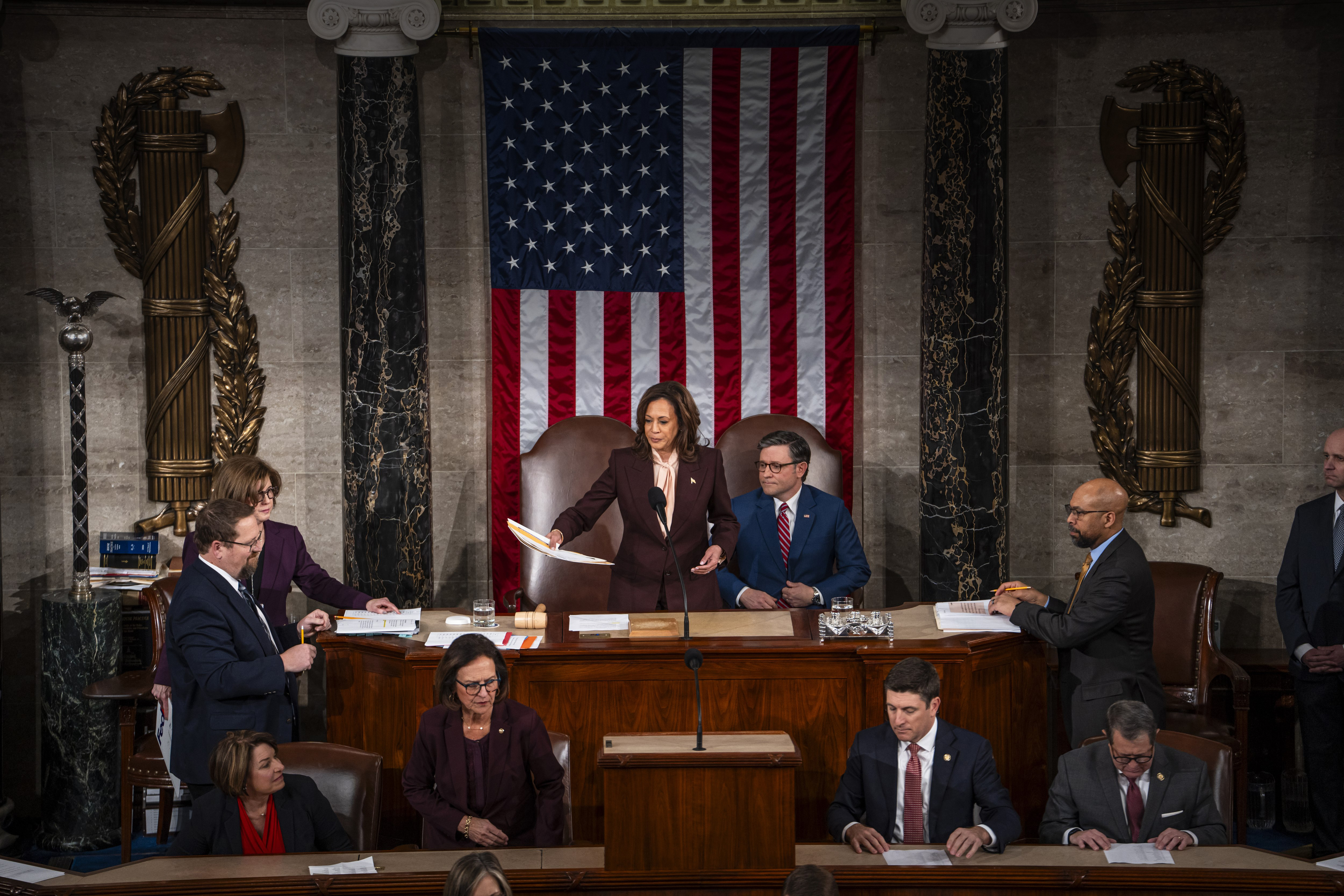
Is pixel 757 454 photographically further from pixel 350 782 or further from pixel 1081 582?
pixel 350 782

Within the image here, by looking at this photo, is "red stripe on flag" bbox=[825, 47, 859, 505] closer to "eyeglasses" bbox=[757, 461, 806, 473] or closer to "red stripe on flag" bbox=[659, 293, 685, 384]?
"red stripe on flag" bbox=[659, 293, 685, 384]

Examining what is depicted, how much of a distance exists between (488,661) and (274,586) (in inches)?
60.3

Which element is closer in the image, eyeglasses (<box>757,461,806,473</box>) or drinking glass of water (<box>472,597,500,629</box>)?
drinking glass of water (<box>472,597,500,629</box>)

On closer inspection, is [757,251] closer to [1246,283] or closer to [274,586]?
[1246,283]

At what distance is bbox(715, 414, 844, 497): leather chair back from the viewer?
7363 millimetres

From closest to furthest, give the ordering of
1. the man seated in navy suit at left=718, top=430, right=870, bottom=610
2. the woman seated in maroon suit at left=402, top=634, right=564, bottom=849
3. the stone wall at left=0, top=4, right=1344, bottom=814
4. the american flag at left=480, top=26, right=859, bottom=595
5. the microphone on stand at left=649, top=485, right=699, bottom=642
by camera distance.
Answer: the woman seated in maroon suit at left=402, top=634, right=564, bottom=849
the microphone on stand at left=649, top=485, right=699, bottom=642
the man seated in navy suit at left=718, top=430, right=870, bottom=610
the stone wall at left=0, top=4, right=1344, bottom=814
the american flag at left=480, top=26, right=859, bottom=595

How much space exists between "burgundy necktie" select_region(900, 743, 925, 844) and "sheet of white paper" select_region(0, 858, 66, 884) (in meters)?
2.59

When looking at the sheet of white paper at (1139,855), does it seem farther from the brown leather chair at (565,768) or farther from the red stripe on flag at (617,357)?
the red stripe on flag at (617,357)

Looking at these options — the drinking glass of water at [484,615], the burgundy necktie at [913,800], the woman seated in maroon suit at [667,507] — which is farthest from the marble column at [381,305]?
the burgundy necktie at [913,800]

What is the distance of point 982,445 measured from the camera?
7152 millimetres

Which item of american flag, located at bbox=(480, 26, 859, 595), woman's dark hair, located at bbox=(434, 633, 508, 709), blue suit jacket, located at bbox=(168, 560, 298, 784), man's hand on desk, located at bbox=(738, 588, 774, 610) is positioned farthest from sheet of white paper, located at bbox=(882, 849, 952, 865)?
american flag, located at bbox=(480, 26, 859, 595)

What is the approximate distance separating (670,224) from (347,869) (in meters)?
4.95

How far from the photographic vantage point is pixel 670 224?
25.1ft

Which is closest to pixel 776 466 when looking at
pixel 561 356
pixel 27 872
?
pixel 561 356
